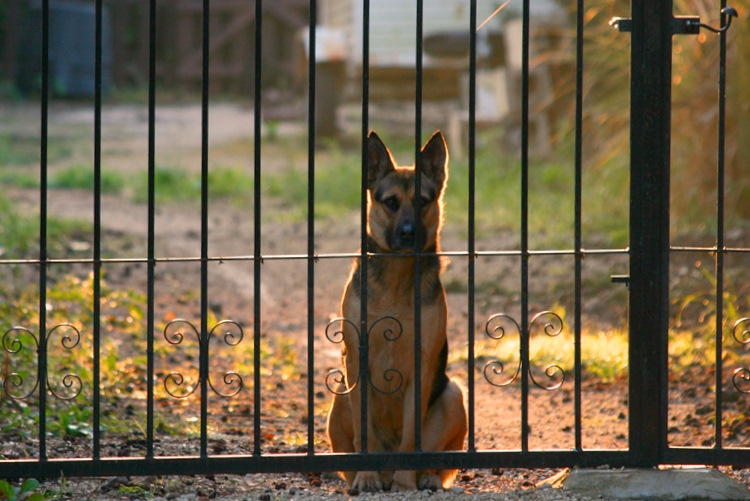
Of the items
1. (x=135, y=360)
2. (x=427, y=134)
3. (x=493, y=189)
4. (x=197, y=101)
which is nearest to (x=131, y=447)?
(x=135, y=360)

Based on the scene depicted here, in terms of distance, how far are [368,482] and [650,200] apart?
5.83 feet

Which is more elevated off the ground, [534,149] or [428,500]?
[534,149]

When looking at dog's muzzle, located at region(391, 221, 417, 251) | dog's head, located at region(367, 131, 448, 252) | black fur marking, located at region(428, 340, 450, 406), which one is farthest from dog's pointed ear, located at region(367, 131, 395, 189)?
black fur marking, located at region(428, 340, 450, 406)

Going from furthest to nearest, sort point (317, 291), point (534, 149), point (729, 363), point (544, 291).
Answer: point (534, 149) → point (317, 291) → point (544, 291) → point (729, 363)

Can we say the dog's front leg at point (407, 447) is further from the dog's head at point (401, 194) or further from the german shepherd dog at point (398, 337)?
the dog's head at point (401, 194)

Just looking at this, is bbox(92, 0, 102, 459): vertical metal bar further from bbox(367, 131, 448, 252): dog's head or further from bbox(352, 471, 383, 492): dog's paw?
bbox(367, 131, 448, 252): dog's head

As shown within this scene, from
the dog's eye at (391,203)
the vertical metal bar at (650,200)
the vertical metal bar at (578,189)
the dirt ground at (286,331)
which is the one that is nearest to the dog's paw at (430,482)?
the dirt ground at (286,331)

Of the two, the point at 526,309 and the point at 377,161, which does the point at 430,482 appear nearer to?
the point at 526,309

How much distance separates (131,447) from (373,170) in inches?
75.3

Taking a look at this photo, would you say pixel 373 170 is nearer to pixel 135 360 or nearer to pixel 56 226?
pixel 135 360

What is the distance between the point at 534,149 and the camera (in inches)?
621

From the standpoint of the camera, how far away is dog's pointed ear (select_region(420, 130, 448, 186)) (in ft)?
16.0

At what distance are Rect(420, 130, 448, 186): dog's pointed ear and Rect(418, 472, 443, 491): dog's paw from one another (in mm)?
1417

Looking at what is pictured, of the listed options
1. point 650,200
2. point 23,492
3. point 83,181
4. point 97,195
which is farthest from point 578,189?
point 83,181
